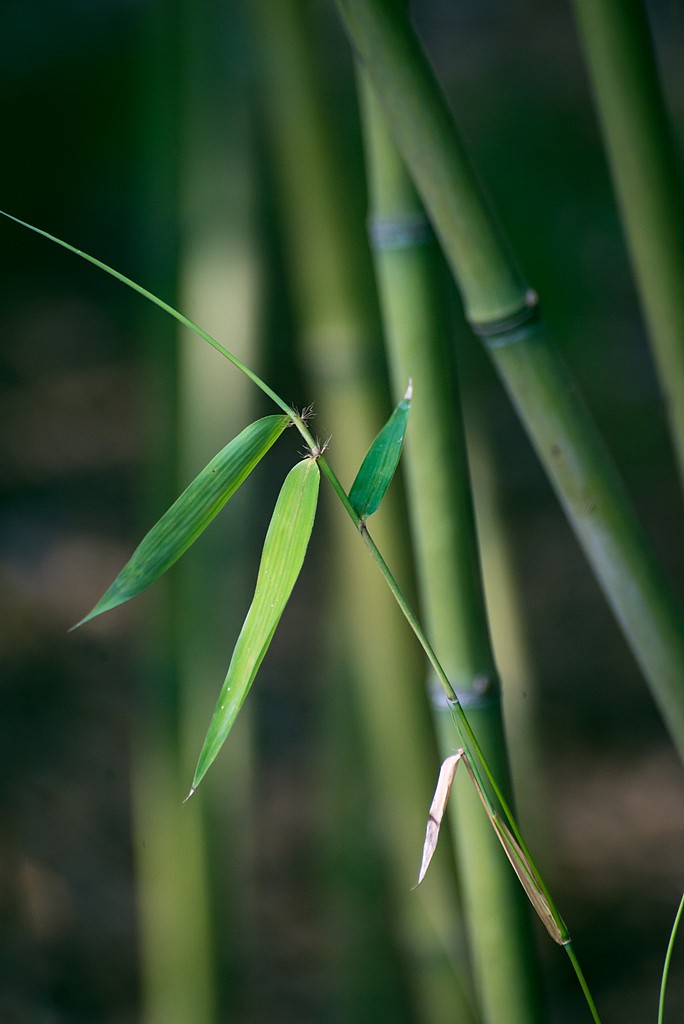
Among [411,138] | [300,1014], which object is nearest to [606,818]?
[300,1014]

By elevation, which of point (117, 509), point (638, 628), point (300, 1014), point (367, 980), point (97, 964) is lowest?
point (300, 1014)

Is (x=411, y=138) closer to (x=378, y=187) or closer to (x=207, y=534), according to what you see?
(x=378, y=187)

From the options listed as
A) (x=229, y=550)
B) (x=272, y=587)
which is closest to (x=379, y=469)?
(x=272, y=587)

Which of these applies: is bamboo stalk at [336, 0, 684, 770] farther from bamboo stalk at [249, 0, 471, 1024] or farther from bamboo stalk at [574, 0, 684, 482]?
bamboo stalk at [249, 0, 471, 1024]

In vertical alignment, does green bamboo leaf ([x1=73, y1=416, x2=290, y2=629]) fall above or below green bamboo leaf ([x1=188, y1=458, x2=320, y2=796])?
above

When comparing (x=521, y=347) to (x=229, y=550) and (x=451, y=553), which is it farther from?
(x=229, y=550)

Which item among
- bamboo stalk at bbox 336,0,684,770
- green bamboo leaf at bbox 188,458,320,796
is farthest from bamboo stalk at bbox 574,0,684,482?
green bamboo leaf at bbox 188,458,320,796
